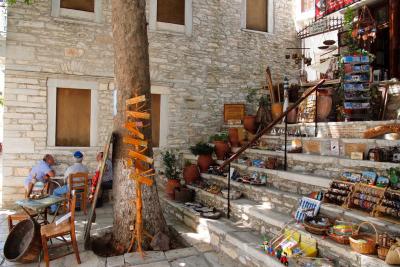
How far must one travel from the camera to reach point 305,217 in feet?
12.3

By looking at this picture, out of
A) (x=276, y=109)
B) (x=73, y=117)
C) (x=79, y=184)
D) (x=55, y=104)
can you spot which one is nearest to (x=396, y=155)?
(x=276, y=109)

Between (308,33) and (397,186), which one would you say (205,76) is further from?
(397,186)

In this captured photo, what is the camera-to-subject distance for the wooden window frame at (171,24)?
8.12m

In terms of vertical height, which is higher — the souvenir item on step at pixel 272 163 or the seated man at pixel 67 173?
the souvenir item on step at pixel 272 163

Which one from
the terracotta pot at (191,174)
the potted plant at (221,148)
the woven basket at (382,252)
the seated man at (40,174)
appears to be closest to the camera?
the woven basket at (382,252)

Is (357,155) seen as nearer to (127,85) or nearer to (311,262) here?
(311,262)

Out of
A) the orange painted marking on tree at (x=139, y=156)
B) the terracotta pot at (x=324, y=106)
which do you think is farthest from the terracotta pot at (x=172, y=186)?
the terracotta pot at (x=324, y=106)

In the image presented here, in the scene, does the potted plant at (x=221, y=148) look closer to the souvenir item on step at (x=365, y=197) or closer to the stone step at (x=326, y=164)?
the stone step at (x=326, y=164)

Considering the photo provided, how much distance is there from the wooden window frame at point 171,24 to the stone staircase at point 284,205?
430cm

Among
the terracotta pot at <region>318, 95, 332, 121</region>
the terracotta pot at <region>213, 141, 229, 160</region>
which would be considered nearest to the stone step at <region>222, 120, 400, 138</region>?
the terracotta pot at <region>318, 95, 332, 121</region>

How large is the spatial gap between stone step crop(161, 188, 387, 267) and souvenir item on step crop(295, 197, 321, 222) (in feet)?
0.47

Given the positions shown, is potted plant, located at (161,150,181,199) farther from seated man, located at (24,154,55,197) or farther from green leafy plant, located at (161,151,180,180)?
seated man, located at (24,154,55,197)

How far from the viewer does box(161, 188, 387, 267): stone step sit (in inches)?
124

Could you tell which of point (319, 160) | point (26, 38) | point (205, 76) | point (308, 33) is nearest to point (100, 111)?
point (26, 38)
